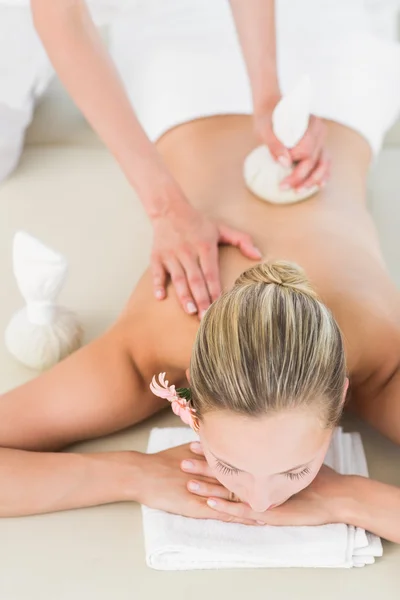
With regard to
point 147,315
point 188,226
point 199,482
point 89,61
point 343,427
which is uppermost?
point 89,61

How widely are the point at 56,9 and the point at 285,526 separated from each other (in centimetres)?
104

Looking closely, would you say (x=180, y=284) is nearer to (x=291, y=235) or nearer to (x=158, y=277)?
(x=158, y=277)

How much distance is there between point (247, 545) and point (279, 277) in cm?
45

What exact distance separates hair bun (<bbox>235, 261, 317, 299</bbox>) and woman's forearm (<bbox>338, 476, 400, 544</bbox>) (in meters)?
0.38

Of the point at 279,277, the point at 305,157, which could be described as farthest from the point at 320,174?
the point at 279,277

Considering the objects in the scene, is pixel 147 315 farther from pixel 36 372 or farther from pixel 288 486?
pixel 288 486

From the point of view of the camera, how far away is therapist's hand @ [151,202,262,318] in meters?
1.45

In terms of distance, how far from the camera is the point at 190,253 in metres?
1.49

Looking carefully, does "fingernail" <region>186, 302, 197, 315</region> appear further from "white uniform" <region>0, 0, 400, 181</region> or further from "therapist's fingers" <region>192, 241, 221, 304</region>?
"white uniform" <region>0, 0, 400, 181</region>

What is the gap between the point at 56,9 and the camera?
5.11ft

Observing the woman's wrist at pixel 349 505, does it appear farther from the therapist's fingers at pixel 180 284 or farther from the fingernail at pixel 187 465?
the therapist's fingers at pixel 180 284

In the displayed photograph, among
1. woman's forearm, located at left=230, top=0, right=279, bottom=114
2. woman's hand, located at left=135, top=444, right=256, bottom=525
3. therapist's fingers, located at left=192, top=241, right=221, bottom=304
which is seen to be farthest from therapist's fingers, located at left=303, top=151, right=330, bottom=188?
woman's hand, located at left=135, top=444, right=256, bottom=525

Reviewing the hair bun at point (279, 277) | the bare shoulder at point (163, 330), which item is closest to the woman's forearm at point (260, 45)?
the bare shoulder at point (163, 330)

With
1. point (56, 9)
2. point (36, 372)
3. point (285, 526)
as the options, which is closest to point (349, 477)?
point (285, 526)
